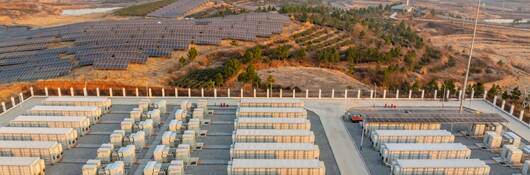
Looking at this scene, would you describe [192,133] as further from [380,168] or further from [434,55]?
[434,55]

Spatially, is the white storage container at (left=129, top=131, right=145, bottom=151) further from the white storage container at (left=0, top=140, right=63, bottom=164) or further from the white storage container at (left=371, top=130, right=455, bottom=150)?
the white storage container at (left=371, top=130, right=455, bottom=150)

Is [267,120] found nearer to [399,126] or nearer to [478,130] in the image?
[399,126]

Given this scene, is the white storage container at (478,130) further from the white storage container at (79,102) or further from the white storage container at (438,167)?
the white storage container at (79,102)

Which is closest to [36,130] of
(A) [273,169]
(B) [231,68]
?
(A) [273,169]

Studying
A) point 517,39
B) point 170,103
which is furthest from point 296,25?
point 517,39

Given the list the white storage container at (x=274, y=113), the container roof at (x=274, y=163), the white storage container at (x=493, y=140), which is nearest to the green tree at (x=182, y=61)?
the white storage container at (x=274, y=113)
